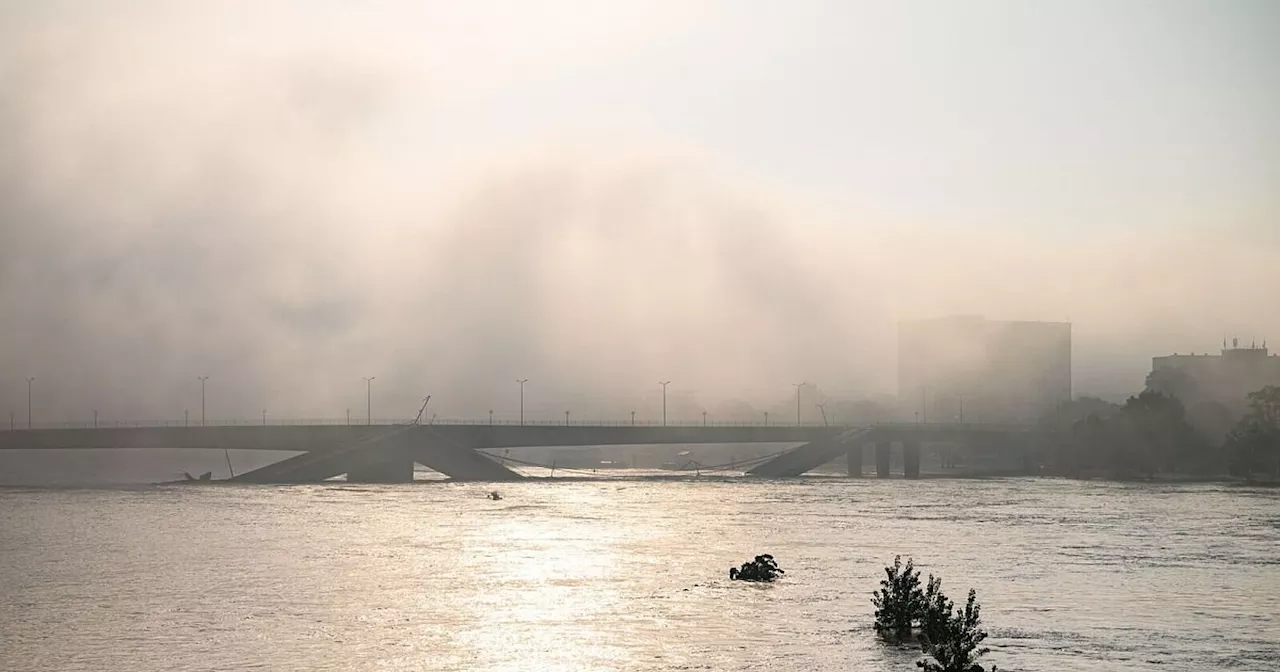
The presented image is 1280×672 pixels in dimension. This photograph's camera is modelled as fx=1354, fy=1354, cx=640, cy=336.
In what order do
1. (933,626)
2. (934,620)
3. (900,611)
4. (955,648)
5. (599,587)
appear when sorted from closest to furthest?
(955,648)
(933,626)
(934,620)
(900,611)
(599,587)

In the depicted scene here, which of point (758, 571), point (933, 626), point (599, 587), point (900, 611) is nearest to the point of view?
point (933, 626)

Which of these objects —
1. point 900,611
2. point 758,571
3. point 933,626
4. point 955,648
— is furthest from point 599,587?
point 955,648

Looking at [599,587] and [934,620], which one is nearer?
[934,620]

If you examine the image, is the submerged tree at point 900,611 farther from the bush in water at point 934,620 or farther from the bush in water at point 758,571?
the bush in water at point 758,571

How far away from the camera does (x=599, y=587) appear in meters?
61.0

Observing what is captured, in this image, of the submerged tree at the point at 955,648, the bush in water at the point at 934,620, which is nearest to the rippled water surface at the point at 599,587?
the bush in water at the point at 934,620

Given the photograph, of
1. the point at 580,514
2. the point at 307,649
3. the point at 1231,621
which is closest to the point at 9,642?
the point at 307,649

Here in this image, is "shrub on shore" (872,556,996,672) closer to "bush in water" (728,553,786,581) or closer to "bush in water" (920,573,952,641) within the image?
"bush in water" (920,573,952,641)

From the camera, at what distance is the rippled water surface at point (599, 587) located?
42.9m

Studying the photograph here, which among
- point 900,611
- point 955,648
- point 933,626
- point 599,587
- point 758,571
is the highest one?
point 955,648

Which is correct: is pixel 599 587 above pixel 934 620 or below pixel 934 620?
below

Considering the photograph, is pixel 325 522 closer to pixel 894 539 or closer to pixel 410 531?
pixel 410 531

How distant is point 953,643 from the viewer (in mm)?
38625

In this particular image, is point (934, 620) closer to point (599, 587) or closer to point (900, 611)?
point (900, 611)
